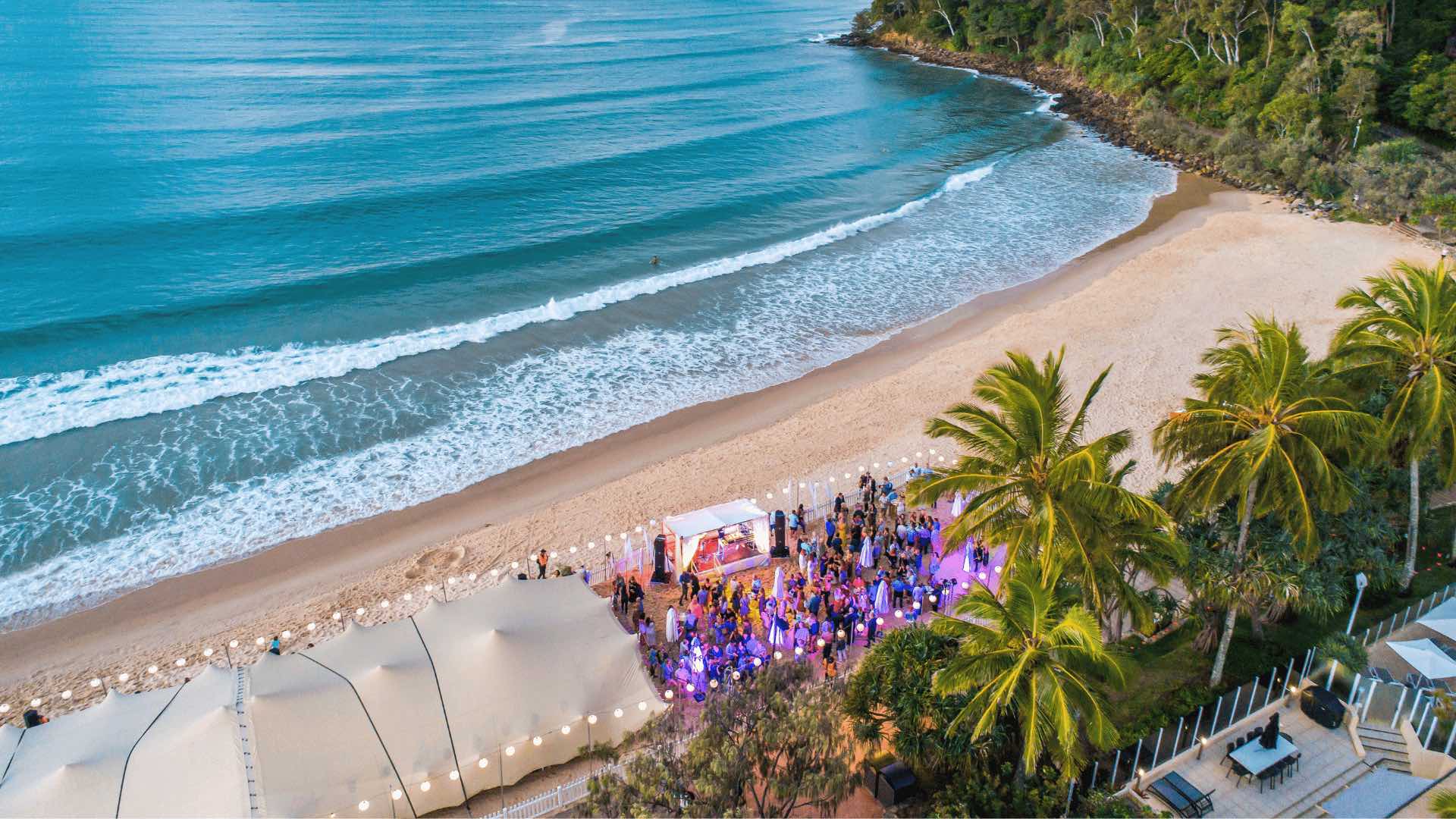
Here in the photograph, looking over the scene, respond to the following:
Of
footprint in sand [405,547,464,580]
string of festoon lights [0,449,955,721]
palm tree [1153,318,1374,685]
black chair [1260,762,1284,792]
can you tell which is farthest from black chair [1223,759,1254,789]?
footprint in sand [405,547,464,580]

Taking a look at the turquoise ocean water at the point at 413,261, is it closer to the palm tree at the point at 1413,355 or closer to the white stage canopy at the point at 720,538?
the white stage canopy at the point at 720,538

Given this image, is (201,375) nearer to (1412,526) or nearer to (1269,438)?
(1269,438)

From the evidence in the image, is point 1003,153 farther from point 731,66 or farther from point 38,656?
point 38,656

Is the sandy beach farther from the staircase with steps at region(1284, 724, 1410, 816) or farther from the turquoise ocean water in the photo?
the staircase with steps at region(1284, 724, 1410, 816)

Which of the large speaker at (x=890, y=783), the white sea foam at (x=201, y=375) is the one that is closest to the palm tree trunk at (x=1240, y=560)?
the large speaker at (x=890, y=783)

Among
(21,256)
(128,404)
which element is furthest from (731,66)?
(128,404)

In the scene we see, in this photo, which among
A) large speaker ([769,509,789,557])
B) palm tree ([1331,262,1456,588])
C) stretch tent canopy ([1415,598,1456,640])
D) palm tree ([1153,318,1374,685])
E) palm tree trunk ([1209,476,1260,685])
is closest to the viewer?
palm tree ([1153,318,1374,685])
